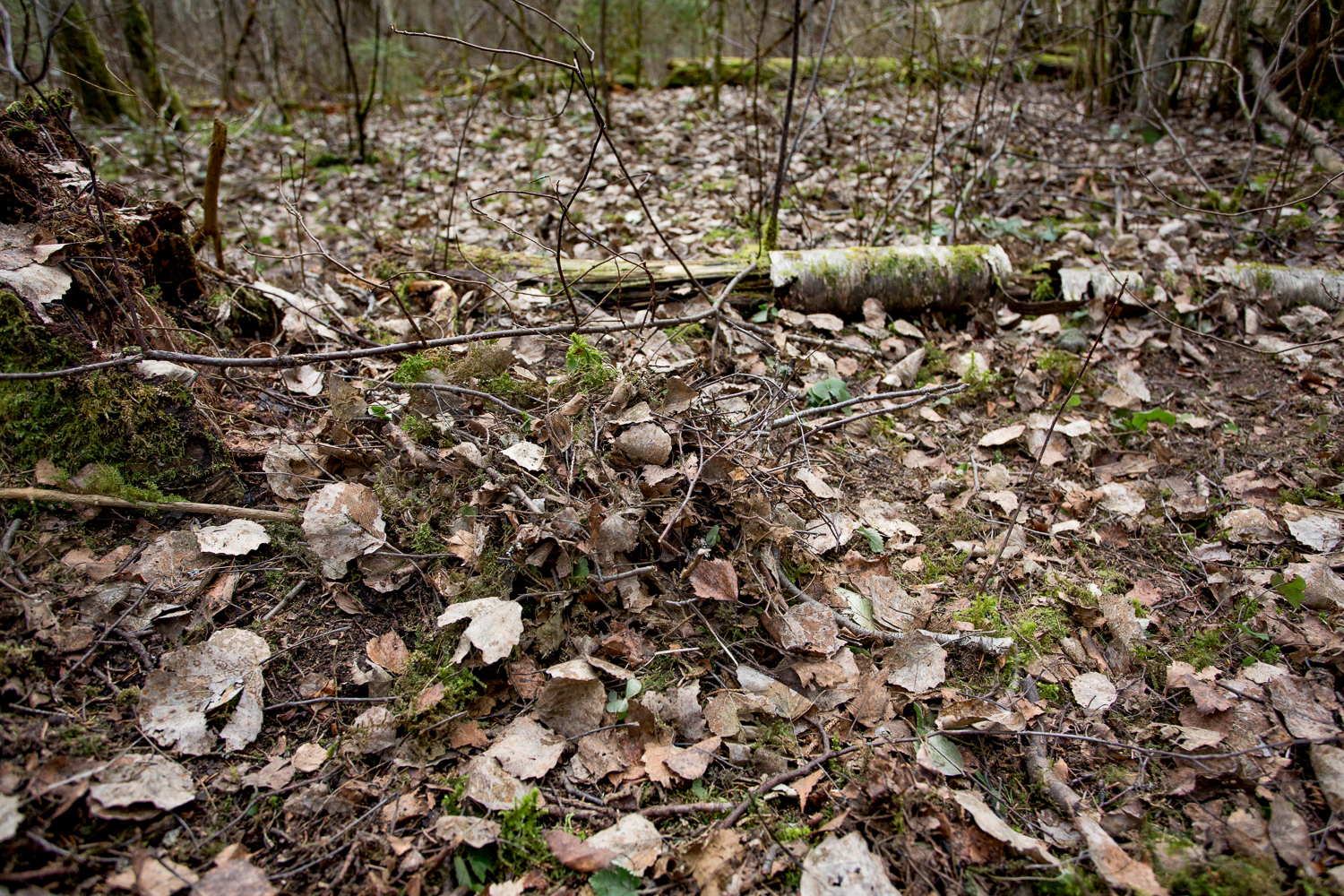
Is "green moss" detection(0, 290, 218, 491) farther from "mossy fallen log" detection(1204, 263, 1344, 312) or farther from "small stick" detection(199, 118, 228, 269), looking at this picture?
"mossy fallen log" detection(1204, 263, 1344, 312)

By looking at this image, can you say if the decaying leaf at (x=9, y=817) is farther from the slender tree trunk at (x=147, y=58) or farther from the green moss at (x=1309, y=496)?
the slender tree trunk at (x=147, y=58)

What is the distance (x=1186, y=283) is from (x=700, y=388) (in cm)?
360

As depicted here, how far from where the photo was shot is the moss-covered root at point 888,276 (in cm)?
399

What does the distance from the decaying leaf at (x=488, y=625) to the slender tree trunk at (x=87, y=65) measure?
7.52 meters

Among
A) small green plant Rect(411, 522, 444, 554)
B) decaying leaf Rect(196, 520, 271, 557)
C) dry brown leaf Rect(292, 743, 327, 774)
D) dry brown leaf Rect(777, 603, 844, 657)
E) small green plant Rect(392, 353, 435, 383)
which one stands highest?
small green plant Rect(392, 353, 435, 383)

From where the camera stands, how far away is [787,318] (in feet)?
12.9

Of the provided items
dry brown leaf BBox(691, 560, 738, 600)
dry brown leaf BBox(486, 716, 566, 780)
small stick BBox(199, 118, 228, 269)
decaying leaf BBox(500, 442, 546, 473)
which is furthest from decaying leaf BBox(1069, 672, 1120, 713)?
small stick BBox(199, 118, 228, 269)

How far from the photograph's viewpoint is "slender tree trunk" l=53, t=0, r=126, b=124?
668 centimetres

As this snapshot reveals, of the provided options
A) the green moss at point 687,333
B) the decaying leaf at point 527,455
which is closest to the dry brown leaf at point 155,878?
the decaying leaf at point 527,455

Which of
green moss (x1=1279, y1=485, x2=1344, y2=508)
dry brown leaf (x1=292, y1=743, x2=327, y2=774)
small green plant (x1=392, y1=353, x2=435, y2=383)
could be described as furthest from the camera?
green moss (x1=1279, y1=485, x2=1344, y2=508)

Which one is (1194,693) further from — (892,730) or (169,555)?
(169,555)

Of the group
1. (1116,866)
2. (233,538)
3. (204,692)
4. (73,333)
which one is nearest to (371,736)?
(204,692)

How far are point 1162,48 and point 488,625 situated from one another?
7.78 m

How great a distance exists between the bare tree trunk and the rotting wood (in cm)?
704
